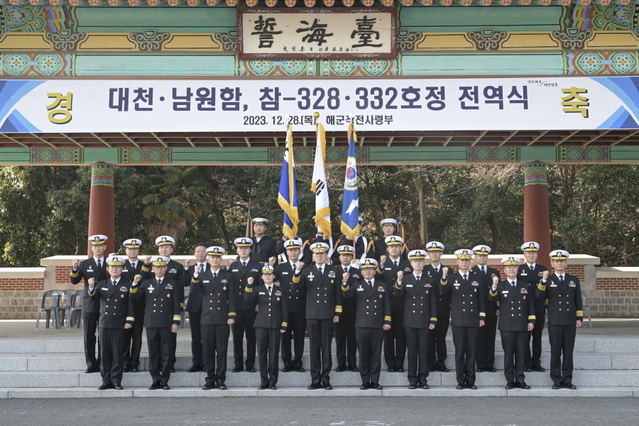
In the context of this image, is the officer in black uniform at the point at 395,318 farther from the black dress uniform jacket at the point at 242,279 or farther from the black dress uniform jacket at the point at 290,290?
the black dress uniform jacket at the point at 242,279

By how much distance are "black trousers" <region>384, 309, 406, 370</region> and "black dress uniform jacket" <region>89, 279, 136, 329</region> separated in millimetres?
2770

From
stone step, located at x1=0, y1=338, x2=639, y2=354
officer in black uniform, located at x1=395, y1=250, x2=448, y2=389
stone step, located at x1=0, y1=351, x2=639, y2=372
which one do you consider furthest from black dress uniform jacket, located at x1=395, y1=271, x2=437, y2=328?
stone step, located at x1=0, y1=338, x2=639, y2=354

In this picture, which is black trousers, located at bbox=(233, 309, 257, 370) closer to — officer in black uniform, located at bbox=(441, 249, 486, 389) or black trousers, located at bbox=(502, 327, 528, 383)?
officer in black uniform, located at bbox=(441, 249, 486, 389)

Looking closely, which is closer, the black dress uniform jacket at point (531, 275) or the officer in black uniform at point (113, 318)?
the officer in black uniform at point (113, 318)

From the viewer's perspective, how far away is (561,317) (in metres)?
7.75

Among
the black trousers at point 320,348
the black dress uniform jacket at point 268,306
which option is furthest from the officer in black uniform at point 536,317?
the black dress uniform jacket at point 268,306

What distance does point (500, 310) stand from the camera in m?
7.89

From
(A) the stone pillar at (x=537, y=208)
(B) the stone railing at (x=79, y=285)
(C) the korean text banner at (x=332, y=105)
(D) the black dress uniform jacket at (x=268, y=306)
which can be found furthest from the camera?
(B) the stone railing at (x=79, y=285)

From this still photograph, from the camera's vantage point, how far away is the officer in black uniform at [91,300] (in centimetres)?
800

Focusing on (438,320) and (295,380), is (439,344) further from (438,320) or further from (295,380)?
(295,380)

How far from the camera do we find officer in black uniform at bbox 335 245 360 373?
8023 mm

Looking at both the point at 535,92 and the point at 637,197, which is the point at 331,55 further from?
the point at 637,197

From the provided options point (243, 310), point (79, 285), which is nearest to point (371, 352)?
point (243, 310)

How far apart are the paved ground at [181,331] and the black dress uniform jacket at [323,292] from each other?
2065 mm
